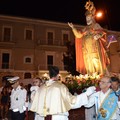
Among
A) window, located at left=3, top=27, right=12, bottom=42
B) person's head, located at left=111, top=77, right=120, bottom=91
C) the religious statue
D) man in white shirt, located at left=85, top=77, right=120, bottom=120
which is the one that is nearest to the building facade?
window, located at left=3, top=27, right=12, bottom=42

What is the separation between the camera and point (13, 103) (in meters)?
5.61

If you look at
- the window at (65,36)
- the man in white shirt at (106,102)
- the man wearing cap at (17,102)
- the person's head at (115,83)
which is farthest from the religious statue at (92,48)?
the window at (65,36)

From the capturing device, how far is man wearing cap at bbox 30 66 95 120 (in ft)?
11.9

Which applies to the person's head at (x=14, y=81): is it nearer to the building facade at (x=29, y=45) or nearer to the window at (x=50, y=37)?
the building facade at (x=29, y=45)

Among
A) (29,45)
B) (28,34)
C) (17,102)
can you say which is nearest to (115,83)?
(17,102)

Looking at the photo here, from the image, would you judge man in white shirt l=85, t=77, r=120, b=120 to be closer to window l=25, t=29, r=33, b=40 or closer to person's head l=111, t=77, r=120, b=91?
person's head l=111, t=77, r=120, b=91

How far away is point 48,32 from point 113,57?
34.2ft

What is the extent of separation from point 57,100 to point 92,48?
5556 mm

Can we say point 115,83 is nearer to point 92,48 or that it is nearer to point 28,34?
point 92,48

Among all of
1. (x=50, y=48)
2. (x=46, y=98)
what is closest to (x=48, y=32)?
(x=50, y=48)

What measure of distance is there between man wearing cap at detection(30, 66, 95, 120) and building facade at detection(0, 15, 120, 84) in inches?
931

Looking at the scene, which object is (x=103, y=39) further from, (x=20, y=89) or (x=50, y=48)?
(x=50, y=48)

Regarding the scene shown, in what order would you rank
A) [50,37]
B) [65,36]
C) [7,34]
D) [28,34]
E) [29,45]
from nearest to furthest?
[7,34] < [29,45] < [28,34] < [50,37] < [65,36]

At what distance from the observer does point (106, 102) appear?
148 inches
